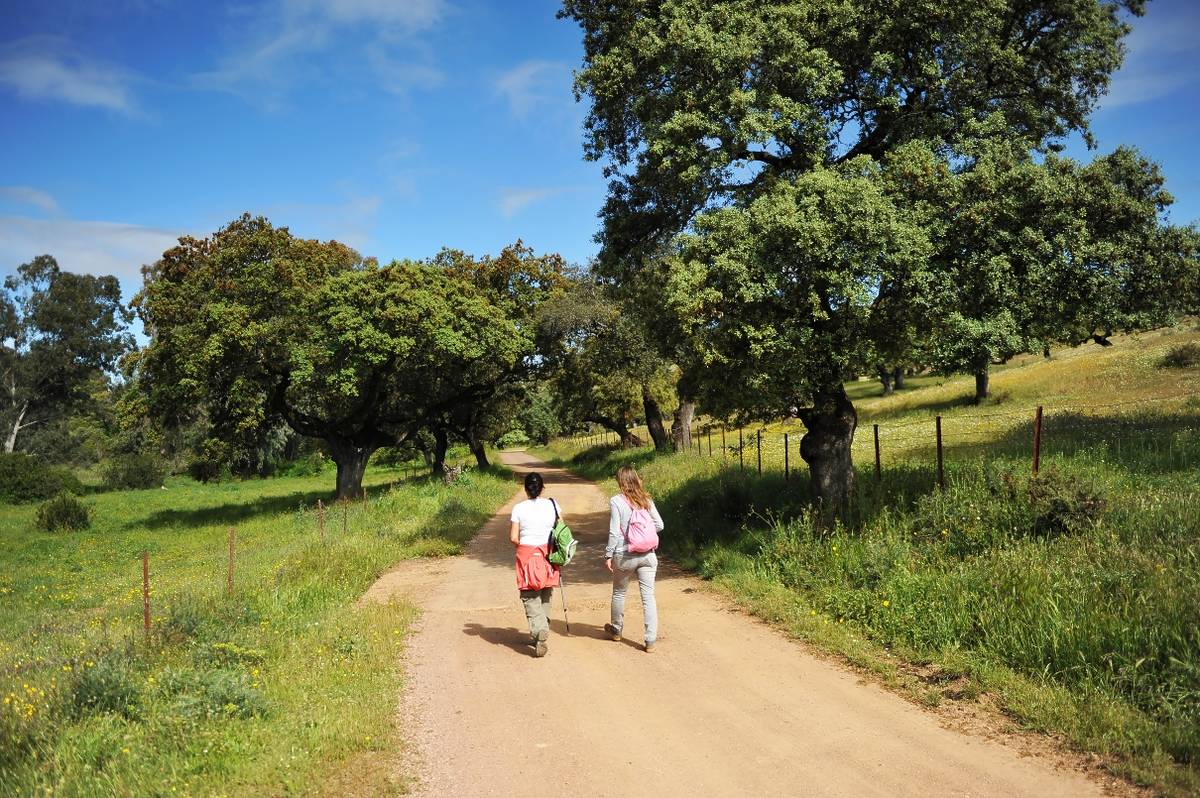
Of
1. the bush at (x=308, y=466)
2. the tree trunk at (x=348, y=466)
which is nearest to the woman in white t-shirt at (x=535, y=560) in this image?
the tree trunk at (x=348, y=466)

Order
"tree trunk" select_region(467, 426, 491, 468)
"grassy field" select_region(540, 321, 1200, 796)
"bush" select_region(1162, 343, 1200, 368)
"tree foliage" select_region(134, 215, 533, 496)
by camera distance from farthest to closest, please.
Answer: "tree trunk" select_region(467, 426, 491, 468) < "bush" select_region(1162, 343, 1200, 368) < "tree foliage" select_region(134, 215, 533, 496) < "grassy field" select_region(540, 321, 1200, 796)

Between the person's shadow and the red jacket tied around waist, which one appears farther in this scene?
the person's shadow

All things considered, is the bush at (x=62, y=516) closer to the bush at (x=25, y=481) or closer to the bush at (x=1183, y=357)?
the bush at (x=25, y=481)

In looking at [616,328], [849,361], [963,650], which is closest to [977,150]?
[849,361]

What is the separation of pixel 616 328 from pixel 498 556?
18.8 m

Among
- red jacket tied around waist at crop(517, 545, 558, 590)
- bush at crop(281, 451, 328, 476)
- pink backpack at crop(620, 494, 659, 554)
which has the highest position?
pink backpack at crop(620, 494, 659, 554)

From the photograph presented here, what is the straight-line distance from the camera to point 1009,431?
2123 centimetres

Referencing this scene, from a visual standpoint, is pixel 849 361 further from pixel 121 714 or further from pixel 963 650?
pixel 121 714

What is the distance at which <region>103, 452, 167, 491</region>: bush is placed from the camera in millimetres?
47500

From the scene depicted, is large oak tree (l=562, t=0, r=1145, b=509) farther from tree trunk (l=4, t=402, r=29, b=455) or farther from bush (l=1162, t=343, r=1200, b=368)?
tree trunk (l=4, t=402, r=29, b=455)

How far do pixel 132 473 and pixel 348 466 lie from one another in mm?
27465

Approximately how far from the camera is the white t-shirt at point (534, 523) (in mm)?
7984

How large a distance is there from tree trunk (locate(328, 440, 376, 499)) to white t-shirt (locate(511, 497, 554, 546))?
22343 millimetres

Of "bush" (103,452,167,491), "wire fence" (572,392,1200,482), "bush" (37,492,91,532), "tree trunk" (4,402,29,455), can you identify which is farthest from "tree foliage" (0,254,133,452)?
"wire fence" (572,392,1200,482)
